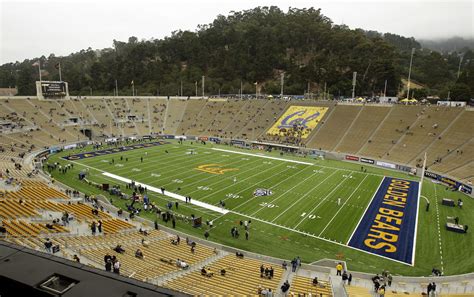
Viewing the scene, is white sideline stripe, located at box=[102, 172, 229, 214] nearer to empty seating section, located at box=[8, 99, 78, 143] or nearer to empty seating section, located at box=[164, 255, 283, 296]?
empty seating section, located at box=[164, 255, 283, 296]

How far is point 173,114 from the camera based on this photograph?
8200 cm

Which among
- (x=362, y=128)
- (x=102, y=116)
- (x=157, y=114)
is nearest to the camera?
(x=362, y=128)

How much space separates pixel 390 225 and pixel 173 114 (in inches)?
2506

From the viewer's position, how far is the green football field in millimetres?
23469

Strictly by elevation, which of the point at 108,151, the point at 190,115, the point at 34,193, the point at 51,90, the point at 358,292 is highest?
the point at 51,90

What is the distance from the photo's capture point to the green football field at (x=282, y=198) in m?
23.5

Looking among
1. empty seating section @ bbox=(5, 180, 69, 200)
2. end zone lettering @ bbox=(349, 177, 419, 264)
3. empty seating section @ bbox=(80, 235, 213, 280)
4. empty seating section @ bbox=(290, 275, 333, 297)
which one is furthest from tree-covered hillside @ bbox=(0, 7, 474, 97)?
empty seating section @ bbox=(290, 275, 333, 297)

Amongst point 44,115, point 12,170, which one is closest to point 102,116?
point 44,115

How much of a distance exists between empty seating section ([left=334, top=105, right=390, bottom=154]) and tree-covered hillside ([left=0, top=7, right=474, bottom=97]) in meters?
30.9

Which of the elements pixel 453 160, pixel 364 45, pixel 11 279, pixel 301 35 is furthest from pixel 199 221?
pixel 301 35

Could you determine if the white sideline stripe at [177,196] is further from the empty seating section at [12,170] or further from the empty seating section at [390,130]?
the empty seating section at [390,130]

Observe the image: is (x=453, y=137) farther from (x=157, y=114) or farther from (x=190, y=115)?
(x=157, y=114)

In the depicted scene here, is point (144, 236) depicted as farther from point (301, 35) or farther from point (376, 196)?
point (301, 35)

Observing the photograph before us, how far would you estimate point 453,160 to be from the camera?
147 feet
